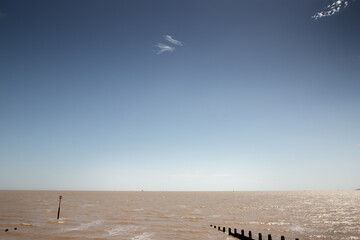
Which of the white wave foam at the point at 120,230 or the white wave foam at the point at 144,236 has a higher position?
the white wave foam at the point at 144,236

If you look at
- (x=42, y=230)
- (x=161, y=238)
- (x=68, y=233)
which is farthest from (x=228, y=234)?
(x=42, y=230)

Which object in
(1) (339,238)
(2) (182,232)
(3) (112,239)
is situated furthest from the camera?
(2) (182,232)

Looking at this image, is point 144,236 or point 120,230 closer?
point 144,236

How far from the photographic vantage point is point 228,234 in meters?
→ 26.9

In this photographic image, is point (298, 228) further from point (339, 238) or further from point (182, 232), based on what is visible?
point (182, 232)

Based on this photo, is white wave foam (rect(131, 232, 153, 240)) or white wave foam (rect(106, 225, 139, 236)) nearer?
white wave foam (rect(131, 232, 153, 240))

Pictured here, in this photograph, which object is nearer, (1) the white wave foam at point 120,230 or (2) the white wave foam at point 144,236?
(2) the white wave foam at point 144,236

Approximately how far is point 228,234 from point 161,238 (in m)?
7.75

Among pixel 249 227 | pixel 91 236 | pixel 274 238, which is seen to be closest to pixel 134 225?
pixel 91 236

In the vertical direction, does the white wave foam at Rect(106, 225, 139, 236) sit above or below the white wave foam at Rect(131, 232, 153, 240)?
below

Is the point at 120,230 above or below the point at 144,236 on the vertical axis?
below

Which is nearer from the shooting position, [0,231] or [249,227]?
[0,231]

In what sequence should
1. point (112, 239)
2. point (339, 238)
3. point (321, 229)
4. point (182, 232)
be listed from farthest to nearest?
point (321, 229) < point (182, 232) < point (339, 238) < point (112, 239)

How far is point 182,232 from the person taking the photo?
29281 mm
